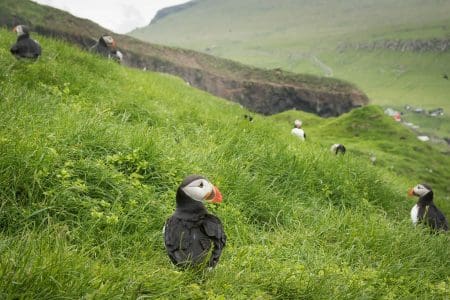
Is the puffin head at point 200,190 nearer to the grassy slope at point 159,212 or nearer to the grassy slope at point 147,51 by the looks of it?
the grassy slope at point 159,212

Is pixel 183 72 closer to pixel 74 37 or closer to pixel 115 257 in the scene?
pixel 74 37

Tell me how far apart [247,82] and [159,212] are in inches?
2057

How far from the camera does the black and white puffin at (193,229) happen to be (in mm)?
3633

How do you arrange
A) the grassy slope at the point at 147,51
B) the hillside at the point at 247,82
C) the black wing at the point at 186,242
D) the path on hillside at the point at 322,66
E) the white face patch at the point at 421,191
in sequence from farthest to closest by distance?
the path on hillside at the point at 322,66 < the hillside at the point at 247,82 < the grassy slope at the point at 147,51 < the white face patch at the point at 421,191 < the black wing at the point at 186,242

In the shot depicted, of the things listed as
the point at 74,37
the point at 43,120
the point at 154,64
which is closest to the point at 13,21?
the point at 74,37

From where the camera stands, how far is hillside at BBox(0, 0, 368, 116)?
47812 mm

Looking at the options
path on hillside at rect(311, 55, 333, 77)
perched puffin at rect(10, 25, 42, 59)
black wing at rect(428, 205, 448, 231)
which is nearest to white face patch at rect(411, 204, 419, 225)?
black wing at rect(428, 205, 448, 231)

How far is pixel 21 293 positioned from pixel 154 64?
45961 millimetres

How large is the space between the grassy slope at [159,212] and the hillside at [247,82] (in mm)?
38228

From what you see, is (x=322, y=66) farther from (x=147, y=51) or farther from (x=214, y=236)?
(x=214, y=236)

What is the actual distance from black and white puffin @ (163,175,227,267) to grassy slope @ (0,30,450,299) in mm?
170

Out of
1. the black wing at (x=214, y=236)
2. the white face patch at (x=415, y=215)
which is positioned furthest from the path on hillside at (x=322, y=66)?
the black wing at (x=214, y=236)

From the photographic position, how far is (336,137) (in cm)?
2694

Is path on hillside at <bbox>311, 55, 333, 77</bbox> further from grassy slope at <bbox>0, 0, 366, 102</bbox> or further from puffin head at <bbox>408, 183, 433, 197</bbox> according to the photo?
puffin head at <bbox>408, 183, 433, 197</bbox>
